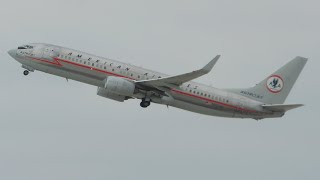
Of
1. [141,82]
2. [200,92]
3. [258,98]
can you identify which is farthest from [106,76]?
[258,98]

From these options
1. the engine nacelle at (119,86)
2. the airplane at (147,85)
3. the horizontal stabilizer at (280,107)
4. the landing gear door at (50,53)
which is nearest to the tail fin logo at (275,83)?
the airplane at (147,85)

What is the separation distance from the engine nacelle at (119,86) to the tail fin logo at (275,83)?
16.6 m

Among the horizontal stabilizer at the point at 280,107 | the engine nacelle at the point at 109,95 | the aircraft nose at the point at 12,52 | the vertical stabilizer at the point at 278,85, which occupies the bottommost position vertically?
the aircraft nose at the point at 12,52

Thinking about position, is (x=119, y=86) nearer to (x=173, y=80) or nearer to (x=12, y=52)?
(x=173, y=80)

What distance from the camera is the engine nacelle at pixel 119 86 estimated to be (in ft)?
287

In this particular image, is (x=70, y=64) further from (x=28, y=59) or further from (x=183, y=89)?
(x=183, y=89)

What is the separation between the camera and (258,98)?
96375 millimetres

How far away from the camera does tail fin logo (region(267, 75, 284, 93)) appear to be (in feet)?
320

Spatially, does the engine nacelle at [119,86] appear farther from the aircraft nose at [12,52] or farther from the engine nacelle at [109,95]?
the aircraft nose at [12,52]

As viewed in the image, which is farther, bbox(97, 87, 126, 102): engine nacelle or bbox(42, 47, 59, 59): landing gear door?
bbox(97, 87, 126, 102): engine nacelle

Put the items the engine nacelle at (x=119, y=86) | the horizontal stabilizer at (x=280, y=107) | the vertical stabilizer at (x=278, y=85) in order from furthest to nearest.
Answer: the vertical stabilizer at (x=278, y=85) → the horizontal stabilizer at (x=280, y=107) → the engine nacelle at (x=119, y=86)

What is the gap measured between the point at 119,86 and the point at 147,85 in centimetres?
321

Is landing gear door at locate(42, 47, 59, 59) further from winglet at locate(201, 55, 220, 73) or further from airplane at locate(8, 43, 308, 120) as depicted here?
winglet at locate(201, 55, 220, 73)

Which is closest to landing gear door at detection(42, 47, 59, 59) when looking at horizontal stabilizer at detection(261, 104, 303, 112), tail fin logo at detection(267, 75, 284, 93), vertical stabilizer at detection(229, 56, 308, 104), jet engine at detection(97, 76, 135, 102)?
jet engine at detection(97, 76, 135, 102)
